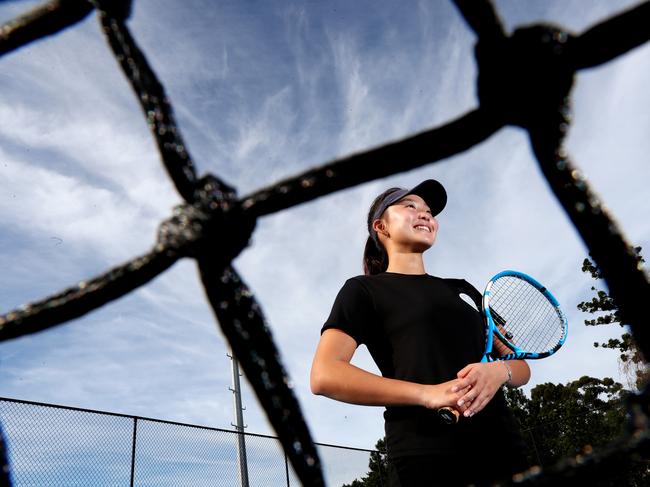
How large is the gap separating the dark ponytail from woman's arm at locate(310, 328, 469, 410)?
87 centimetres

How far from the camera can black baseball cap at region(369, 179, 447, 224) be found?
270cm

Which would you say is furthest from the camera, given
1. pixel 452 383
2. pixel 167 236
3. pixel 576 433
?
pixel 576 433

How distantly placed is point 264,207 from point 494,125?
339 mm

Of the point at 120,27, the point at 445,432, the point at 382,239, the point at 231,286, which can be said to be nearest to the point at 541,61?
the point at 231,286

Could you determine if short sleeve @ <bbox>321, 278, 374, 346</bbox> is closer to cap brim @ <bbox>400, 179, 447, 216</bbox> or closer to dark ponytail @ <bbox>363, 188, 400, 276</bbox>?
dark ponytail @ <bbox>363, 188, 400, 276</bbox>

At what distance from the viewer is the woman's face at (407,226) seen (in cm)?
246

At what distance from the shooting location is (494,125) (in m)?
0.67

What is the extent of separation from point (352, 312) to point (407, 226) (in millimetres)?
679

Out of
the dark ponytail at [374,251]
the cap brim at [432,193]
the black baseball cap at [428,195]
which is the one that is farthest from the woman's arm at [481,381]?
the cap brim at [432,193]

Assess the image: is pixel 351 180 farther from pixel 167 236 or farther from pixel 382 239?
pixel 382 239

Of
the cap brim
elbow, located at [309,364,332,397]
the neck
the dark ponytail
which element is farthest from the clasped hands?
the cap brim

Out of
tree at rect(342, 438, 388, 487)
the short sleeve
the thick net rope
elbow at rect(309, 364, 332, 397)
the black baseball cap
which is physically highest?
tree at rect(342, 438, 388, 487)

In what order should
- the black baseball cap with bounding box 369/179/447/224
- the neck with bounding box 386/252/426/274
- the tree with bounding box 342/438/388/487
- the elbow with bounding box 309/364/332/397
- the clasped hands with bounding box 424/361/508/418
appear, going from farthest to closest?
the tree with bounding box 342/438/388/487
the black baseball cap with bounding box 369/179/447/224
the neck with bounding box 386/252/426/274
the elbow with bounding box 309/364/332/397
the clasped hands with bounding box 424/361/508/418

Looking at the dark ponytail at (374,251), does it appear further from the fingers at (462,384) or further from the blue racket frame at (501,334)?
the fingers at (462,384)
